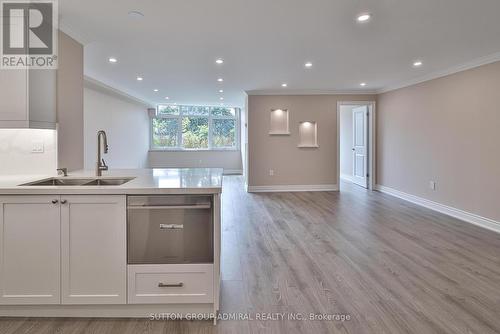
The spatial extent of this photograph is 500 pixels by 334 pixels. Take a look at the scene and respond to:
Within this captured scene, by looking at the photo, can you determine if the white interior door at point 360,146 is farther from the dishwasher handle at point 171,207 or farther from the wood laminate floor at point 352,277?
the dishwasher handle at point 171,207

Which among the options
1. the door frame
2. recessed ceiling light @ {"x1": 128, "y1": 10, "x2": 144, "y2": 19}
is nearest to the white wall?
recessed ceiling light @ {"x1": 128, "y1": 10, "x2": 144, "y2": 19}

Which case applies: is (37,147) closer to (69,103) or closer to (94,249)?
(69,103)

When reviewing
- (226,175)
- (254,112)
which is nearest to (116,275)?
(254,112)

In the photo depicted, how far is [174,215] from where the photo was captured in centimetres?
209

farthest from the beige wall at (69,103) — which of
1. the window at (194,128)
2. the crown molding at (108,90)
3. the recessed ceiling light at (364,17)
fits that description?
the window at (194,128)

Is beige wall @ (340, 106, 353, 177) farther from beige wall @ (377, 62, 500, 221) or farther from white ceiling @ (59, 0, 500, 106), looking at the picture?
white ceiling @ (59, 0, 500, 106)

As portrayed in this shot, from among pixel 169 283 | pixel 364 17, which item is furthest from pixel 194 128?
pixel 169 283

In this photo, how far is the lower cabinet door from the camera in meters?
2.07

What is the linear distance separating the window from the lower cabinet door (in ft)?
30.7

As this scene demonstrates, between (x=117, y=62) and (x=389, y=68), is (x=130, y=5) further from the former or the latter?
(x=389, y=68)

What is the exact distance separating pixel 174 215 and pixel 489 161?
14.6ft

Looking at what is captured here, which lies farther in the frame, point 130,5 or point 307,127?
point 307,127

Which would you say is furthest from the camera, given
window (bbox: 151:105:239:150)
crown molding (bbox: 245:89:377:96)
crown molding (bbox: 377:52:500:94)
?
window (bbox: 151:105:239:150)

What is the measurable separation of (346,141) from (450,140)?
14.1ft
